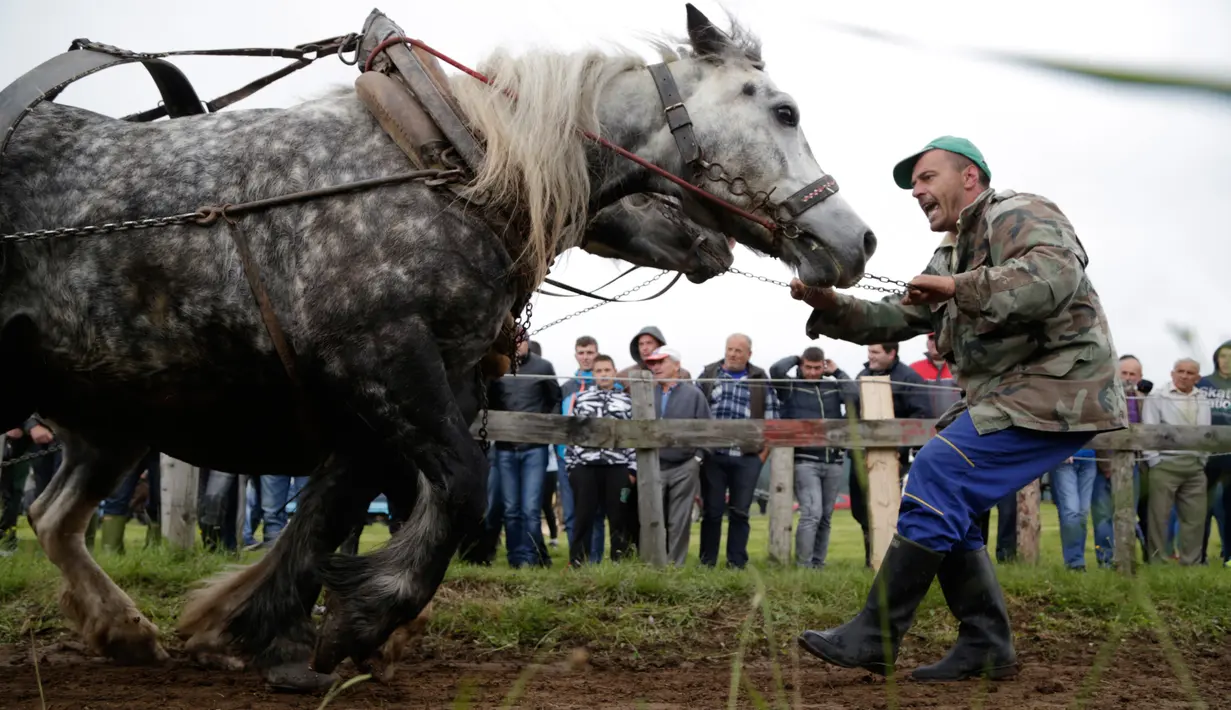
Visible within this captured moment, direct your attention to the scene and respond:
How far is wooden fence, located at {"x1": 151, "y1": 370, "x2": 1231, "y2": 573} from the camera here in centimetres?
788

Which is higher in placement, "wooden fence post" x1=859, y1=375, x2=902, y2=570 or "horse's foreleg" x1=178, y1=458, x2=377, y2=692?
"wooden fence post" x1=859, y1=375, x2=902, y2=570

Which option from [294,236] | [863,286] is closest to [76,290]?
[294,236]

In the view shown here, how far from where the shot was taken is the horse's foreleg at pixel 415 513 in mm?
3492

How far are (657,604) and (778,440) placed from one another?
2862 millimetres

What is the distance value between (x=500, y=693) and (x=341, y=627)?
0.71 m

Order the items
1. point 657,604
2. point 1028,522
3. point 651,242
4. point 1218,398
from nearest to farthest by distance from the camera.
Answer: point 1218,398 < point 651,242 < point 657,604 < point 1028,522

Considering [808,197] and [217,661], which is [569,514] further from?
[808,197]

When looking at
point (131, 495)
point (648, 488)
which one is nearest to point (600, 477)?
point (648, 488)

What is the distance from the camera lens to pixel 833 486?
8.83 metres

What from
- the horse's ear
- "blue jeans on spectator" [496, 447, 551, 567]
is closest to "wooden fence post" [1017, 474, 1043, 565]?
"blue jeans on spectator" [496, 447, 551, 567]

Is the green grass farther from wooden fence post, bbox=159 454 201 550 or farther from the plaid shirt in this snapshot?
the plaid shirt

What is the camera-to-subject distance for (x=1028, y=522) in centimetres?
832

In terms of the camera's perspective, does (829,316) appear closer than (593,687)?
No

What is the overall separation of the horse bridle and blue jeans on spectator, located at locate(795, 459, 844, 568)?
4.89 meters
